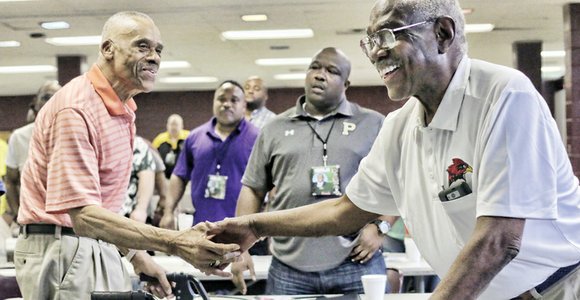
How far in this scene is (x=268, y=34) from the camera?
11758mm

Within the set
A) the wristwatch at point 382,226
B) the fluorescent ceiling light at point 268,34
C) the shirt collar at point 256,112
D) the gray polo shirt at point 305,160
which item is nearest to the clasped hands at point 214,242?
the gray polo shirt at point 305,160

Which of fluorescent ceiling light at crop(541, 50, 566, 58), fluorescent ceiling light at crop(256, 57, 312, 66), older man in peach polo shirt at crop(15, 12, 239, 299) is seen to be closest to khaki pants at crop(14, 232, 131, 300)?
older man in peach polo shirt at crop(15, 12, 239, 299)

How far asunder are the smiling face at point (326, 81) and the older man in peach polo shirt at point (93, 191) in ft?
3.77

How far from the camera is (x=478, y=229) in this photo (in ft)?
5.86

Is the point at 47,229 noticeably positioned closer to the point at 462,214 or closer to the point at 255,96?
the point at 462,214

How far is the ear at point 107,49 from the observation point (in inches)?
110

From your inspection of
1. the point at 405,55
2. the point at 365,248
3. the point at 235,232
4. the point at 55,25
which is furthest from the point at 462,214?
the point at 55,25

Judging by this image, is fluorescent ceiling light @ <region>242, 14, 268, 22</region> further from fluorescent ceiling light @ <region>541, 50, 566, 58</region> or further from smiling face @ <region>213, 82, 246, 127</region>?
fluorescent ceiling light @ <region>541, 50, 566, 58</region>

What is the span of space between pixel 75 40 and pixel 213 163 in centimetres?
730

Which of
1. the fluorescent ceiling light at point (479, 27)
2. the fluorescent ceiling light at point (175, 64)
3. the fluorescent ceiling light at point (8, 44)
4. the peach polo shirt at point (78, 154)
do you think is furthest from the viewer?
the fluorescent ceiling light at point (175, 64)

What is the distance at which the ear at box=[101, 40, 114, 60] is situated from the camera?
2.80 metres

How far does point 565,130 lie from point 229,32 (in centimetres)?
457

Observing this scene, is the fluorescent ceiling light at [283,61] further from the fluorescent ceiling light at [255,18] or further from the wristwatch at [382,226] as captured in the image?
the wristwatch at [382,226]

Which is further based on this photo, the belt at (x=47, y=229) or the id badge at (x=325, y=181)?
the id badge at (x=325, y=181)
